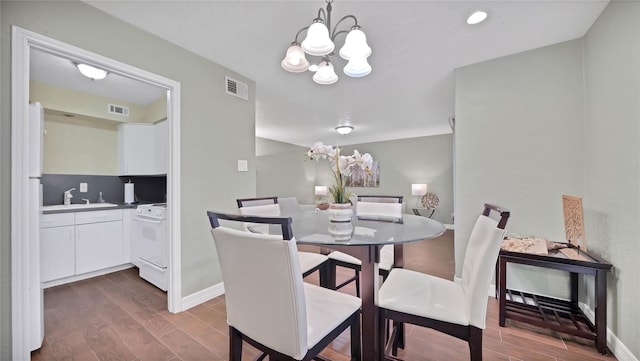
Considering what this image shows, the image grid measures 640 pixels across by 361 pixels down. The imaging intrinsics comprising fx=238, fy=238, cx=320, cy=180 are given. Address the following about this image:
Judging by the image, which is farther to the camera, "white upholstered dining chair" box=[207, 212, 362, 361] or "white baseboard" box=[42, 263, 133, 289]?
"white baseboard" box=[42, 263, 133, 289]

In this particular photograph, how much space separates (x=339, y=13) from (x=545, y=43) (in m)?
1.80

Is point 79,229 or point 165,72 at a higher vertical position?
point 165,72

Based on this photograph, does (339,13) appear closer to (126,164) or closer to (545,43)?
(545,43)

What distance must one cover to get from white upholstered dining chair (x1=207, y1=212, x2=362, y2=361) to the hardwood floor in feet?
2.33

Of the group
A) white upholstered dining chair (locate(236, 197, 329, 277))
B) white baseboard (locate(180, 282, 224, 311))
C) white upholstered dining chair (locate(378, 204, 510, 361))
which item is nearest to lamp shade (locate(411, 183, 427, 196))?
white upholstered dining chair (locate(236, 197, 329, 277))

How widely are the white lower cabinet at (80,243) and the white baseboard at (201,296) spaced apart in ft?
5.27

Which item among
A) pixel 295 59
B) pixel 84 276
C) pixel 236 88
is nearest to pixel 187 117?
pixel 236 88

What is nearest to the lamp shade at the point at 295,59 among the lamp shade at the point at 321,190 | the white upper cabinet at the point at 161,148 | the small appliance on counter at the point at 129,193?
the white upper cabinet at the point at 161,148

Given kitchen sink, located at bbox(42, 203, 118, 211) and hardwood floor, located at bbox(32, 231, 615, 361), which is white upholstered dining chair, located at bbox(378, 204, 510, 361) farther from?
kitchen sink, located at bbox(42, 203, 118, 211)

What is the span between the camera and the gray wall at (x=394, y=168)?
6.07 metres

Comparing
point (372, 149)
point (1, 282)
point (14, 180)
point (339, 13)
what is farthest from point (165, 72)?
point (372, 149)

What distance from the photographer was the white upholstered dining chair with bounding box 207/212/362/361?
33.3 inches

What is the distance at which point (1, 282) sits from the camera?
1.34 metres

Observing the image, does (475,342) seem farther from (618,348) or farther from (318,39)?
(318,39)
